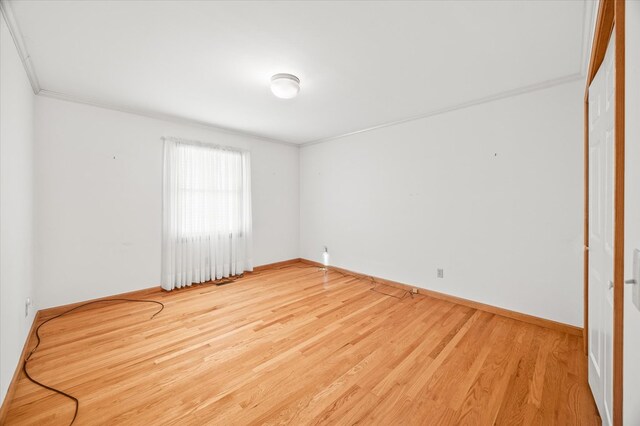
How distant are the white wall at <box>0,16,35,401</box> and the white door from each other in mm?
3422

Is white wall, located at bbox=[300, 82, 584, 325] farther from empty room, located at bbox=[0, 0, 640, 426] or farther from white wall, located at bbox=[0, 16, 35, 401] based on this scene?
white wall, located at bbox=[0, 16, 35, 401]

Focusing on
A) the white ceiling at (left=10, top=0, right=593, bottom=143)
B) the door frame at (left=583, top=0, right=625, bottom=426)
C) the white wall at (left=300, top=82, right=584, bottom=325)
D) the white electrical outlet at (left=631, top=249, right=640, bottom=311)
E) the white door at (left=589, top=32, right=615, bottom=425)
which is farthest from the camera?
the white wall at (left=300, top=82, right=584, bottom=325)

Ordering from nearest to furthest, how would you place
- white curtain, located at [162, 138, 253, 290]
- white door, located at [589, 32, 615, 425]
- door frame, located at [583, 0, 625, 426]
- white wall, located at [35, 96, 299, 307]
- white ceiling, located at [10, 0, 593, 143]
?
1. door frame, located at [583, 0, 625, 426]
2. white door, located at [589, 32, 615, 425]
3. white ceiling, located at [10, 0, 593, 143]
4. white wall, located at [35, 96, 299, 307]
5. white curtain, located at [162, 138, 253, 290]

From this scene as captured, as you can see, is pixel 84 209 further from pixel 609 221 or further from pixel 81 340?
pixel 609 221

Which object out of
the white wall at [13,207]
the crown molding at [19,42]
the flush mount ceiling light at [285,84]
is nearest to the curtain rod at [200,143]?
the crown molding at [19,42]

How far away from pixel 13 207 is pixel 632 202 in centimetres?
351

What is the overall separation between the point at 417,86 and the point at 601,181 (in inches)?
74.5

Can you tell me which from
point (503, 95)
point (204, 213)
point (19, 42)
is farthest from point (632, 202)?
point (204, 213)

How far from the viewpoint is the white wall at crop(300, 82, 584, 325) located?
2.63 metres

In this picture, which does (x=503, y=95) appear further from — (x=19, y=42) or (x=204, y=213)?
(x=19, y=42)

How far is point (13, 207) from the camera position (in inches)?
76.0

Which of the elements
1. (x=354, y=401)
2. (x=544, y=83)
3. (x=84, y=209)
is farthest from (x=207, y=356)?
(x=544, y=83)

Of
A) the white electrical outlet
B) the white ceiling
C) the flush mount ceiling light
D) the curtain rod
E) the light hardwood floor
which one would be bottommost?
the light hardwood floor

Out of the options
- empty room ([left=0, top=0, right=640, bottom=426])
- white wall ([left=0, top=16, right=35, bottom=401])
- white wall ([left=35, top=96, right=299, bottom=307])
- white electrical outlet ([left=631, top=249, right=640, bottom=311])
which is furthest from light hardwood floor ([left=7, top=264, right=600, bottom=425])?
white electrical outlet ([left=631, top=249, right=640, bottom=311])
